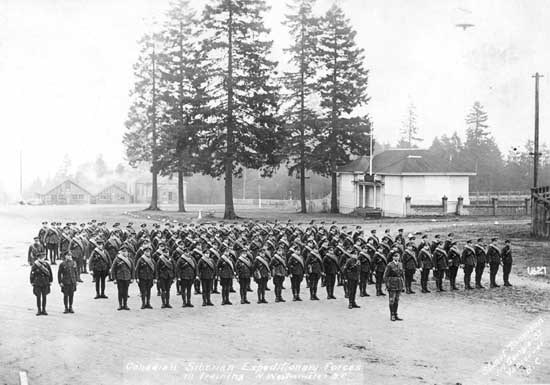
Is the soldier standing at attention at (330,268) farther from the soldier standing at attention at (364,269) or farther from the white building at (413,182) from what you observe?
the white building at (413,182)

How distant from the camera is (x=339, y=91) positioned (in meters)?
45.2

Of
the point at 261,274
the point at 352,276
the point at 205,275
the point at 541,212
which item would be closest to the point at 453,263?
the point at 352,276

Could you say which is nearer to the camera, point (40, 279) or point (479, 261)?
point (40, 279)

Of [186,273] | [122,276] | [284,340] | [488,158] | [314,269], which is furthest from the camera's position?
[488,158]

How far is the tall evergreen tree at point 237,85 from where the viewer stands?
123 ft

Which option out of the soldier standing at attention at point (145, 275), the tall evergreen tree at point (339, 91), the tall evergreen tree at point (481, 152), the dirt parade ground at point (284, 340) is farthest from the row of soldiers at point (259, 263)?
the tall evergreen tree at point (481, 152)

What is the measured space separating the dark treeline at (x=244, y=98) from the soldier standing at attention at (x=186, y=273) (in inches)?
890

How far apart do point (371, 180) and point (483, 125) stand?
48.2 metres

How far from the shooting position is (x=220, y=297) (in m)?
16.8

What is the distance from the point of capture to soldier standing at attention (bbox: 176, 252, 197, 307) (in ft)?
50.3

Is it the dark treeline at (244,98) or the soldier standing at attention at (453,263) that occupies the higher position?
the dark treeline at (244,98)

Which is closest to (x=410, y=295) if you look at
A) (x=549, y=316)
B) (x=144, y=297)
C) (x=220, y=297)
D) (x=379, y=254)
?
(x=379, y=254)

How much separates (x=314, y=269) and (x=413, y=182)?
83.2ft

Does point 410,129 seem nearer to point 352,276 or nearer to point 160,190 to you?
point 160,190
